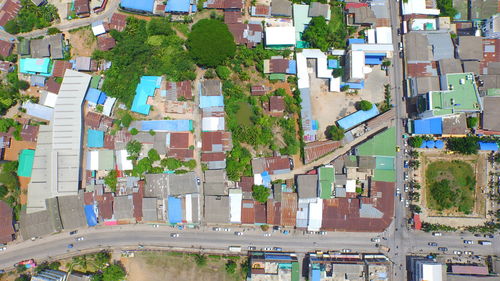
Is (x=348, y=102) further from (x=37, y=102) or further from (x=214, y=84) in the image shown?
(x=37, y=102)

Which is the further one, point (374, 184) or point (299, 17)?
point (299, 17)

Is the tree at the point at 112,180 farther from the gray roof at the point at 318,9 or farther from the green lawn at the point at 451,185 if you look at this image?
the green lawn at the point at 451,185

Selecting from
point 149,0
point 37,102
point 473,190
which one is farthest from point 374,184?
point 37,102

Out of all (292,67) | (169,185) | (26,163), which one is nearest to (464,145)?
(292,67)

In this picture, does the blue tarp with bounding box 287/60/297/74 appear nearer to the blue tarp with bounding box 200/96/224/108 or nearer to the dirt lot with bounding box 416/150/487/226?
the blue tarp with bounding box 200/96/224/108

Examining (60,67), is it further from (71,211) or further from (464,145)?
(464,145)

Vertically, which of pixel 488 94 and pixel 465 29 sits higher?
pixel 465 29
